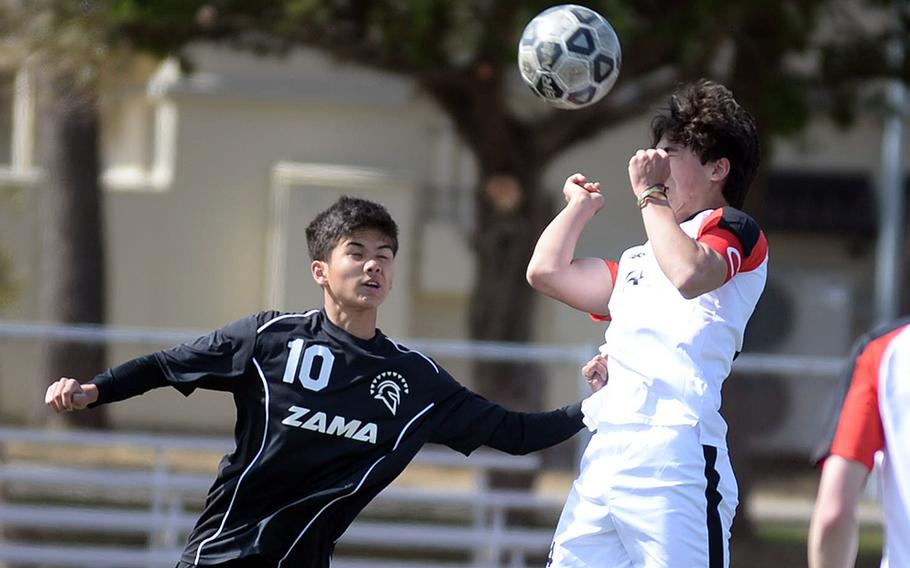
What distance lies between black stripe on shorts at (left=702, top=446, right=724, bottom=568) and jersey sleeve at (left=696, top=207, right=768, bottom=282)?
→ 0.46 meters

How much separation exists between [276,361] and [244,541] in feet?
1.77

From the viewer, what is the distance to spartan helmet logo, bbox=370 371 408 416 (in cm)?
433

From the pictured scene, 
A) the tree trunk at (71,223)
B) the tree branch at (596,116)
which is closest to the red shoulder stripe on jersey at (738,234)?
the tree branch at (596,116)

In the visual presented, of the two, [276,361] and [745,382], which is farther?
[745,382]

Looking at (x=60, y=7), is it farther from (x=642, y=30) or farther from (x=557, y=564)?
(x=557, y=564)

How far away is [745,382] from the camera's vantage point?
8.98 meters

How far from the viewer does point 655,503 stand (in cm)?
359

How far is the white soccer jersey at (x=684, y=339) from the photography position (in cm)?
362

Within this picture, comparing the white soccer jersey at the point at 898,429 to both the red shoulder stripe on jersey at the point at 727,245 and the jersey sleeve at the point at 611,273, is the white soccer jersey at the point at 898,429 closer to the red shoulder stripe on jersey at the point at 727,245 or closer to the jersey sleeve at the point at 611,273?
the red shoulder stripe on jersey at the point at 727,245

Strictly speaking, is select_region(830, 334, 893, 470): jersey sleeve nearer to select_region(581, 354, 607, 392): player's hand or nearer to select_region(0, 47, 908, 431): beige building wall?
select_region(581, 354, 607, 392): player's hand

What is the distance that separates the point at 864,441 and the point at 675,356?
2.32ft

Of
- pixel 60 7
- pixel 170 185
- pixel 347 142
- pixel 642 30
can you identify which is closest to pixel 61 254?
pixel 170 185

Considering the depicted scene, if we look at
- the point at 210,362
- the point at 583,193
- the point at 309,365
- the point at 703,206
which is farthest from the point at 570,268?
the point at 210,362

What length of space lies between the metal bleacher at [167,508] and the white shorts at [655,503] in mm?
4471
